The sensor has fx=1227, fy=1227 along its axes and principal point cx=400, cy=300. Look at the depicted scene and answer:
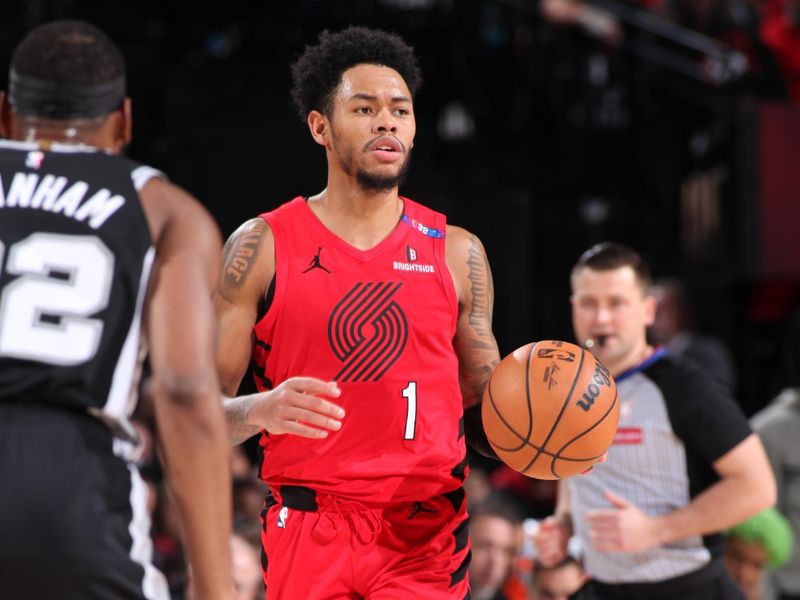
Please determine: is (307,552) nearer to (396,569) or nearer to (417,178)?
(396,569)

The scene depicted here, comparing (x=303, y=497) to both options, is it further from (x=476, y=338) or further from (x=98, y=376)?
(x=98, y=376)

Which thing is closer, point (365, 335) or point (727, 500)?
point (365, 335)

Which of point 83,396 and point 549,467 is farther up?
point 83,396

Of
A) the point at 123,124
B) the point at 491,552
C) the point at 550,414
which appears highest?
the point at 123,124

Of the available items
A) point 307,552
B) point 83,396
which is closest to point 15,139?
point 83,396

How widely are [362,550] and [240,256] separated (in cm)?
100

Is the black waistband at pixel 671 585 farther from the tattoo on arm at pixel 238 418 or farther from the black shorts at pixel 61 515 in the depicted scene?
the black shorts at pixel 61 515

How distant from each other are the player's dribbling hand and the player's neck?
0.68 metres

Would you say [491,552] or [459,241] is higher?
[459,241]

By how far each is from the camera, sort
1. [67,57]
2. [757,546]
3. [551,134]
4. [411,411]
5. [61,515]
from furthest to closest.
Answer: [551,134]
[757,546]
[411,411]
[67,57]
[61,515]

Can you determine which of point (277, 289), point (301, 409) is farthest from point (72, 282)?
point (277, 289)

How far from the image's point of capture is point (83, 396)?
2529mm

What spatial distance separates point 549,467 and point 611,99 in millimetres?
6388

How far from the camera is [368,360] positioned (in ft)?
12.4
